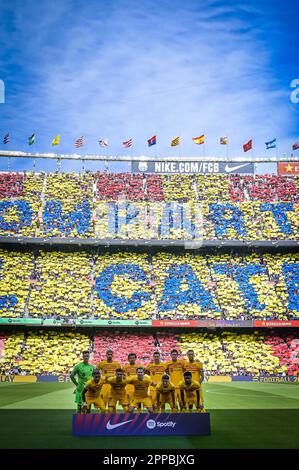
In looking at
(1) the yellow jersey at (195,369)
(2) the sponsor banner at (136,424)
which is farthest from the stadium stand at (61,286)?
(2) the sponsor banner at (136,424)

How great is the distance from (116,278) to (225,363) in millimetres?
12586

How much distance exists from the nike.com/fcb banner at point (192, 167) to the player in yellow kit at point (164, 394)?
141ft

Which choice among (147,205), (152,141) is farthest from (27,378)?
(152,141)

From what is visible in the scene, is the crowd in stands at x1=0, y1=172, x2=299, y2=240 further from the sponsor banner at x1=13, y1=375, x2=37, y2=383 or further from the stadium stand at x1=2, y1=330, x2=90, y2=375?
the sponsor banner at x1=13, y1=375, x2=37, y2=383

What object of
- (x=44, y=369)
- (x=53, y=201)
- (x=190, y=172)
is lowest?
(x=44, y=369)

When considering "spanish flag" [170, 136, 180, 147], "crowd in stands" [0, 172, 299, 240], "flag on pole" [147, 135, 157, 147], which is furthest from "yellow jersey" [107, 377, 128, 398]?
"flag on pole" [147, 135, 157, 147]

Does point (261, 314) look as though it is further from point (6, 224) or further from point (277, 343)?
point (6, 224)

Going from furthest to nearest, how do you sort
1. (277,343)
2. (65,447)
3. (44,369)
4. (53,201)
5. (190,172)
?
(190,172)
(53,201)
(277,343)
(44,369)
(65,447)

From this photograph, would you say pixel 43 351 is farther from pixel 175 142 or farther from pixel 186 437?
pixel 186 437

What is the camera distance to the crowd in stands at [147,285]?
4241cm

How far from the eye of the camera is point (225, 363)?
4006 centimetres

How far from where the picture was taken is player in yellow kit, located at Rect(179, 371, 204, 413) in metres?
14.0

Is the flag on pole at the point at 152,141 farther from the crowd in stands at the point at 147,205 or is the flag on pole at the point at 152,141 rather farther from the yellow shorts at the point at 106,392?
the yellow shorts at the point at 106,392
